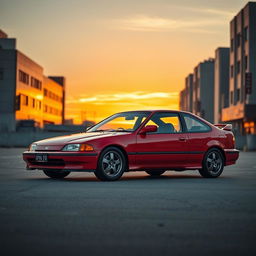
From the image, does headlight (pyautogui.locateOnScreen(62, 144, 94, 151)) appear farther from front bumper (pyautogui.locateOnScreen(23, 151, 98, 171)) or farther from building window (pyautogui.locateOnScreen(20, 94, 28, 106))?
building window (pyautogui.locateOnScreen(20, 94, 28, 106))

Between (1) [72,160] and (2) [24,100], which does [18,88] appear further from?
(1) [72,160]

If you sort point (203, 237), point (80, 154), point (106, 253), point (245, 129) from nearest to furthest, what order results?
point (106, 253)
point (203, 237)
point (80, 154)
point (245, 129)

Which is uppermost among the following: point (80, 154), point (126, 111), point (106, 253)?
point (126, 111)

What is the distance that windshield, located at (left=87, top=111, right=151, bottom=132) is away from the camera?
41.1 ft

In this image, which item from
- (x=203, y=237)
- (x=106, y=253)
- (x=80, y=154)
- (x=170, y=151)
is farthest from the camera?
(x=170, y=151)

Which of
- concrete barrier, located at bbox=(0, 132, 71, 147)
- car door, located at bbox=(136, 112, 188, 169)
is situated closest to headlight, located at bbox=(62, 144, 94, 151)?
car door, located at bbox=(136, 112, 188, 169)

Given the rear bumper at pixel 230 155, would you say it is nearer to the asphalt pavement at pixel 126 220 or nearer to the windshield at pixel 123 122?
the windshield at pixel 123 122

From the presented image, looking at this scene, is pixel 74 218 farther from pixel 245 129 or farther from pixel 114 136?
pixel 245 129

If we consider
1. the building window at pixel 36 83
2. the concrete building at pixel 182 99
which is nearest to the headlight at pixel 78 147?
the building window at pixel 36 83

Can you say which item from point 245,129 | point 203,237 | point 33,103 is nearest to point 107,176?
point 203,237

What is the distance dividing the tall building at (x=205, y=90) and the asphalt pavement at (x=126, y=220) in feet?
271

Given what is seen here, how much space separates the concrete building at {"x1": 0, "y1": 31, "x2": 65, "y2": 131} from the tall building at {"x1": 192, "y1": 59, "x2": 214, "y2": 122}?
25237 millimetres

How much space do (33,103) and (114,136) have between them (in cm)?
8056

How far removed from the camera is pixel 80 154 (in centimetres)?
1147
